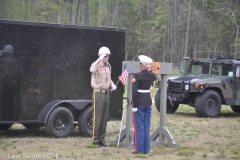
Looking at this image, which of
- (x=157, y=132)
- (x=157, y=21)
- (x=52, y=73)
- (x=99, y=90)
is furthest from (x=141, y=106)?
(x=157, y=21)

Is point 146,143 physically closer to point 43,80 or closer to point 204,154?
point 204,154

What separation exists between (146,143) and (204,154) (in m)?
1.00

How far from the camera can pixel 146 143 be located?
8797mm

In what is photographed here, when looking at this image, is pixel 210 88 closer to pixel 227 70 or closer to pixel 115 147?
pixel 227 70

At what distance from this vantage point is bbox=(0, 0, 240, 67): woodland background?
48.3 metres

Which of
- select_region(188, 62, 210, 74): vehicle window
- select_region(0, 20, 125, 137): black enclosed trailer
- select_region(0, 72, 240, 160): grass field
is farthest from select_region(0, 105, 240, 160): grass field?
select_region(188, 62, 210, 74): vehicle window

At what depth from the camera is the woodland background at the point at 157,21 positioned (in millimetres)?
48344

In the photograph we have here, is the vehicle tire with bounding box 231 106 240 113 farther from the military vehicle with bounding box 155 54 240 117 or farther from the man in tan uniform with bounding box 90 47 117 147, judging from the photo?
the man in tan uniform with bounding box 90 47 117 147

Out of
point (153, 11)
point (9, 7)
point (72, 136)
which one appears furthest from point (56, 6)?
point (72, 136)

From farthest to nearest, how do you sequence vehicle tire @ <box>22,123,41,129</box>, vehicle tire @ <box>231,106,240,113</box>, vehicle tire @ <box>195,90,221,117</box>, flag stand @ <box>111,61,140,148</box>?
vehicle tire @ <box>231,106,240,113</box> < vehicle tire @ <box>195,90,221,117</box> < vehicle tire @ <box>22,123,41,129</box> < flag stand @ <box>111,61,140,148</box>

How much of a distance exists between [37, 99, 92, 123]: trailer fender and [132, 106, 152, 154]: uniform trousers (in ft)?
6.42

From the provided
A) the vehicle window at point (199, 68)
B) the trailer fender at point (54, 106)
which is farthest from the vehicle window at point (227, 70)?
the trailer fender at point (54, 106)

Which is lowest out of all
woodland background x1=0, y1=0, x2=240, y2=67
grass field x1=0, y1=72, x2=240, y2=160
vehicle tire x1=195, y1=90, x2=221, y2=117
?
grass field x1=0, y1=72, x2=240, y2=160

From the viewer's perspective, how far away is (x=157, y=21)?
55312 millimetres
